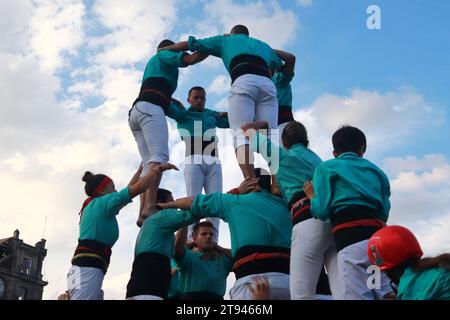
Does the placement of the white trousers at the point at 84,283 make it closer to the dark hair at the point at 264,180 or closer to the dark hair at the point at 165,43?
the dark hair at the point at 264,180

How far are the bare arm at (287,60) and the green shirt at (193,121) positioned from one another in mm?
1870

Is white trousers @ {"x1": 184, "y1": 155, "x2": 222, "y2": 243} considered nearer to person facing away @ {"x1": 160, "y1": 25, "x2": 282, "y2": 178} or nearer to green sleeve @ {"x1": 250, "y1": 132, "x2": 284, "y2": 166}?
person facing away @ {"x1": 160, "y1": 25, "x2": 282, "y2": 178}

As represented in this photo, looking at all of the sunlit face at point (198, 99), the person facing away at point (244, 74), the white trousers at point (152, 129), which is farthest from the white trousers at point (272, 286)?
the sunlit face at point (198, 99)

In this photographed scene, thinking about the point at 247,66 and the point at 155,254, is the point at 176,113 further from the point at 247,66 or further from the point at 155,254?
the point at 155,254

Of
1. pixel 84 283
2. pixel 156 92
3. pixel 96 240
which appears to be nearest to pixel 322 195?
pixel 96 240

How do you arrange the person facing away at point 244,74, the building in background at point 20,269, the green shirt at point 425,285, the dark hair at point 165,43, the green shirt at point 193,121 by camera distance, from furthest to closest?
the building in background at point 20,269
the green shirt at point 193,121
the dark hair at point 165,43
the person facing away at point 244,74
the green shirt at point 425,285

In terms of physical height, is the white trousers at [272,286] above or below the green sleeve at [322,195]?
below

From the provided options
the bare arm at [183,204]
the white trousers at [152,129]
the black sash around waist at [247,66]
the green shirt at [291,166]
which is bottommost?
the bare arm at [183,204]

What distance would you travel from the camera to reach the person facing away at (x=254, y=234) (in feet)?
20.1

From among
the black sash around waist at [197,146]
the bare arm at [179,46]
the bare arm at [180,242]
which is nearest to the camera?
the bare arm at [180,242]

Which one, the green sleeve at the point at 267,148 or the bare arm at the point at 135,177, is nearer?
the green sleeve at the point at 267,148

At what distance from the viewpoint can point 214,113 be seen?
1183 centimetres

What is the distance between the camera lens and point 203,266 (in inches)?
306

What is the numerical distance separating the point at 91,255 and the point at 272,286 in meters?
2.73
